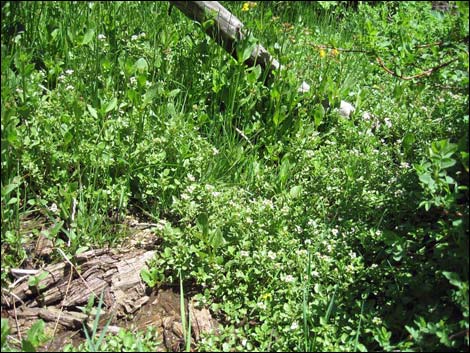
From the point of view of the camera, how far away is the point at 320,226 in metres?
3.43

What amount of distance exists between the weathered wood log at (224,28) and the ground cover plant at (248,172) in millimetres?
88

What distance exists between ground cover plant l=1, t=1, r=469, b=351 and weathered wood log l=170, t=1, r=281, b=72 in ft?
0.29

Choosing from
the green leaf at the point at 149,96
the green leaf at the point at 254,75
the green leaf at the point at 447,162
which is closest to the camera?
the green leaf at the point at 447,162

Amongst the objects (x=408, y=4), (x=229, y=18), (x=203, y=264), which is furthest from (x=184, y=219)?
(x=408, y=4)

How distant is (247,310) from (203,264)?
315 mm

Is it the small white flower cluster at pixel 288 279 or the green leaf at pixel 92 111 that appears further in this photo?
the green leaf at pixel 92 111

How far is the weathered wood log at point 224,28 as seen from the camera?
154 inches

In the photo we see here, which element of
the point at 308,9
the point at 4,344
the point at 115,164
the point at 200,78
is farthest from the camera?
the point at 308,9

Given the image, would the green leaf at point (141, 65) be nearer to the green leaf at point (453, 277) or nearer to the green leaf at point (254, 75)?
the green leaf at point (254, 75)

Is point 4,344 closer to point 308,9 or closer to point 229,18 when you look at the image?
point 229,18

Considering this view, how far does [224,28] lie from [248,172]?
3.16 ft

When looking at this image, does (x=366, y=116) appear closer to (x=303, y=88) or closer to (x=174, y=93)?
(x=303, y=88)

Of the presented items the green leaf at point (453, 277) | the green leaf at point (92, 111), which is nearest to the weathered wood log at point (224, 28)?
the green leaf at point (92, 111)

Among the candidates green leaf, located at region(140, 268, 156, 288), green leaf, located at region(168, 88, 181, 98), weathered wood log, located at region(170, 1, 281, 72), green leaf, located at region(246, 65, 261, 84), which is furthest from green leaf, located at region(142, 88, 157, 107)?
green leaf, located at region(140, 268, 156, 288)
